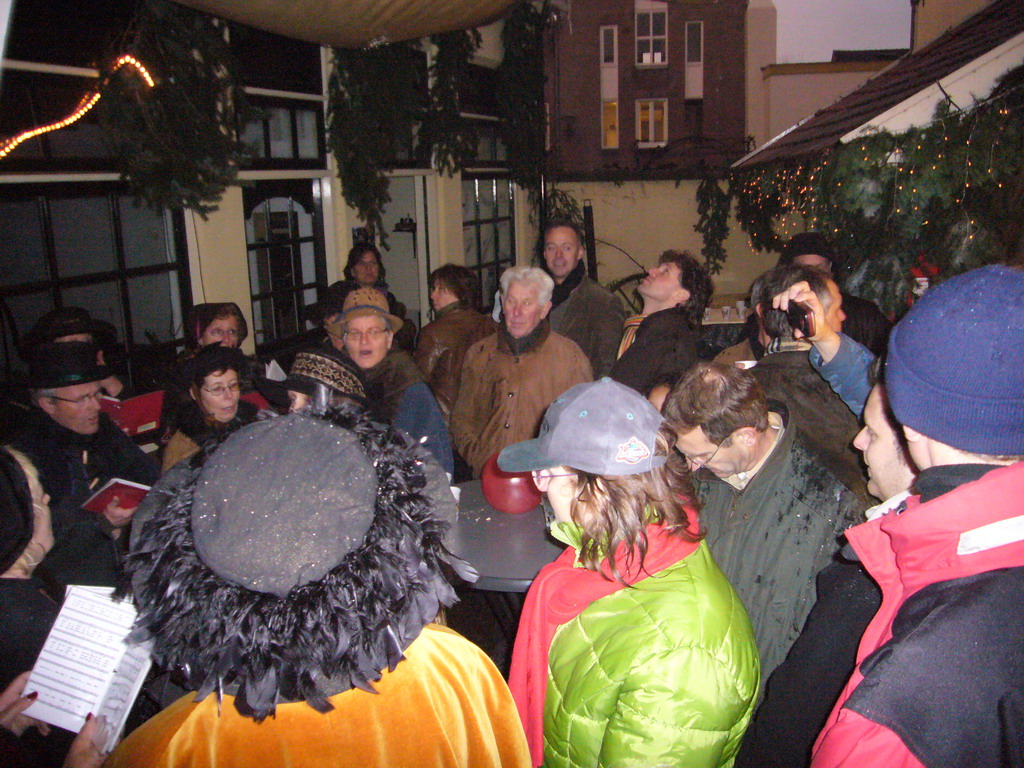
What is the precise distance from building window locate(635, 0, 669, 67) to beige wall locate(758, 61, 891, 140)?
3906 millimetres

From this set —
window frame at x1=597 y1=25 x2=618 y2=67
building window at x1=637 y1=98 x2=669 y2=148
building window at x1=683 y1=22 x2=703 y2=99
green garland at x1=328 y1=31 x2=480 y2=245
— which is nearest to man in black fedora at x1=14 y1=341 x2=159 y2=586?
green garland at x1=328 y1=31 x2=480 y2=245

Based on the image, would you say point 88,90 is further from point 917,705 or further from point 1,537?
point 917,705

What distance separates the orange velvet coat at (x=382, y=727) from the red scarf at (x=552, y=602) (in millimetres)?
287

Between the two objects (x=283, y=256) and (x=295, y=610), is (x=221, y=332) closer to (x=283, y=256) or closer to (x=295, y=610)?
(x=283, y=256)

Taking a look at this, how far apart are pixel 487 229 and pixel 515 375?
6.43 meters

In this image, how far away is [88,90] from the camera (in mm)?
3783

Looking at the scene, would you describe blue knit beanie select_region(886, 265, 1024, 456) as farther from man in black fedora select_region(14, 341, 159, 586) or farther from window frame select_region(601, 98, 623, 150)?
window frame select_region(601, 98, 623, 150)

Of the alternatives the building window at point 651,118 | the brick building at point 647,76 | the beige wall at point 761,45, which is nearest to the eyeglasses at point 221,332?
the brick building at point 647,76

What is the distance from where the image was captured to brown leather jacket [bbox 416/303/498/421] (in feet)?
12.6

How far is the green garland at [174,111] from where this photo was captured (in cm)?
379

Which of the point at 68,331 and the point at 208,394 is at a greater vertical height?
the point at 68,331

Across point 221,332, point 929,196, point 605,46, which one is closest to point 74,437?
point 221,332

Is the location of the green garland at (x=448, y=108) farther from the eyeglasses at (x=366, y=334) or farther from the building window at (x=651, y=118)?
the building window at (x=651, y=118)

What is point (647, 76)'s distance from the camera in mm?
16109
